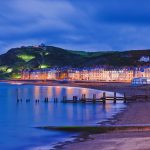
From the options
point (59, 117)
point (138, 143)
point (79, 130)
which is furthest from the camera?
point (59, 117)

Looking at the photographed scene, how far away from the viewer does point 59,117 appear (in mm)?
51375

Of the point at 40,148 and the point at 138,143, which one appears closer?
the point at 138,143

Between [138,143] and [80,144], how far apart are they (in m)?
4.66

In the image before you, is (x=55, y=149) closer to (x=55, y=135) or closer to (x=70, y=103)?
(x=55, y=135)

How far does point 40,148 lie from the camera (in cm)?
2584

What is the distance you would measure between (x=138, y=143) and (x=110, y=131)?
6990 millimetres

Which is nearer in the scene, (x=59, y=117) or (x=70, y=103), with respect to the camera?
(x=59, y=117)

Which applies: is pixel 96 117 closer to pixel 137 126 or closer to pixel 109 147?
pixel 137 126

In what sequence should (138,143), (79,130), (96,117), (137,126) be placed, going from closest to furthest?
(138,143) < (137,126) < (79,130) < (96,117)

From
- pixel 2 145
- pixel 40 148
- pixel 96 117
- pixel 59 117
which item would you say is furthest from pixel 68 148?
pixel 59 117

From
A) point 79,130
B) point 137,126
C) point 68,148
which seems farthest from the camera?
point 79,130

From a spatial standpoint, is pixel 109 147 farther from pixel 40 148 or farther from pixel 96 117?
pixel 96 117

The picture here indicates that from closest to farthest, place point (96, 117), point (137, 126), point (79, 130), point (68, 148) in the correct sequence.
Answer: point (68, 148) < point (137, 126) < point (79, 130) < point (96, 117)

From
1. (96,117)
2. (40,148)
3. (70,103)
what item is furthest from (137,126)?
(70,103)
